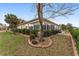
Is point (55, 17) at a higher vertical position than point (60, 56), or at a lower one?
higher

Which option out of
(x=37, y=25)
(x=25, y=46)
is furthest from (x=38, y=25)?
(x=25, y=46)

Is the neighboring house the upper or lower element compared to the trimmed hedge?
upper

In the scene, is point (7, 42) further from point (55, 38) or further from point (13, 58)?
point (55, 38)

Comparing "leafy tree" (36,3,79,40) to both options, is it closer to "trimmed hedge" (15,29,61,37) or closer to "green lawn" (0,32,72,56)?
"trimmed hedge" (15,29,61,37)

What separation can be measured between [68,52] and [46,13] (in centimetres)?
38

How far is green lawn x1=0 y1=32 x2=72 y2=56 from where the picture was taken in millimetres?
1728

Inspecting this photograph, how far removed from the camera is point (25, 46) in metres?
1.75

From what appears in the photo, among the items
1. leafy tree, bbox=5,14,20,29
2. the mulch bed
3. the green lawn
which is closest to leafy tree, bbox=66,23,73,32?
the green lawn

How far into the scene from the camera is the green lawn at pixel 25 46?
1.73 meters

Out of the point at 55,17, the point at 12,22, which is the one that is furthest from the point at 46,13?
the point at 12,22

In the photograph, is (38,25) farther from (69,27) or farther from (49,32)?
(69,27)

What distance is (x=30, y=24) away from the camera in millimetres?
1729

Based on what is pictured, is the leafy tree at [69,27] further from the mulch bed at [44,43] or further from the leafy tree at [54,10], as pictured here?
the mulch bed at [44,43]

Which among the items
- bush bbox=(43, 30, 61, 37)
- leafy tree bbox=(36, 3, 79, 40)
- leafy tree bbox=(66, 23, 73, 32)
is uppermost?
leafy tree bbox=(36, 3, 79, 40)
